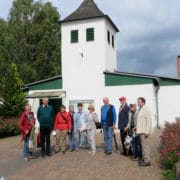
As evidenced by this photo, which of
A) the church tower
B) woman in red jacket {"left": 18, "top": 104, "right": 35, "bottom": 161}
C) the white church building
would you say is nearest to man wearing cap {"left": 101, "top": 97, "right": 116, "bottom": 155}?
woman in red jacket {"left": 18, "top": 104, "right": 35, "bottom": 161}

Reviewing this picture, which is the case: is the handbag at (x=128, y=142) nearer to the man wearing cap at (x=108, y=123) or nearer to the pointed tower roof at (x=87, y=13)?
→ the man wearing cap at (x=108, y=123)

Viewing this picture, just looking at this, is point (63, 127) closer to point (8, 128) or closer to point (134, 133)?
point (134, 133)

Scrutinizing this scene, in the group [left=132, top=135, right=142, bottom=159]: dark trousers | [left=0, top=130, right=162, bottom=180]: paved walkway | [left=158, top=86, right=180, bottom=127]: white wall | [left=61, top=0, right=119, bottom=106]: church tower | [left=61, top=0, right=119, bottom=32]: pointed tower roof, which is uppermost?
[left=61, top=0, right=119, bottom=32]: pointed tower roof

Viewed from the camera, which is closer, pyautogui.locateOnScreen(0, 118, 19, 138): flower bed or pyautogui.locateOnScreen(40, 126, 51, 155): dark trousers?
pyautogui.locateOnScreen(40, 126, 51, 155): dark trousers

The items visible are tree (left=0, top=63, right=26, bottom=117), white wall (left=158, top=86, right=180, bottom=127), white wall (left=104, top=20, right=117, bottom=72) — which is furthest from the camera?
white wall (left=104, top=20, right=117, bottom=72)

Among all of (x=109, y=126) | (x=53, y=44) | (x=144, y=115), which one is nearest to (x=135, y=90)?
(x=109, y=126)

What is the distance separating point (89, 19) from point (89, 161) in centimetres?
1708

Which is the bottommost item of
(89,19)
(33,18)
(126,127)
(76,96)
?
(126,127)

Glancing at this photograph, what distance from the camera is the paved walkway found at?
31.8ft

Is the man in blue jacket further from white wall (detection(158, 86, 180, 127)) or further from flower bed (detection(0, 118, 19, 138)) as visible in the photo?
white wall (detection(158, 86, 180, 127))

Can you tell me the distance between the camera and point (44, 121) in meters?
12.9

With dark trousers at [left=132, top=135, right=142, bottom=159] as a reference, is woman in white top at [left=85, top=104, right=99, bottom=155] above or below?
above

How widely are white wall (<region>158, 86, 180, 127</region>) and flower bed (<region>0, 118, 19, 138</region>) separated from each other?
10496mm

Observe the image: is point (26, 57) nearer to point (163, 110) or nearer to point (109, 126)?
point (163, 110)
